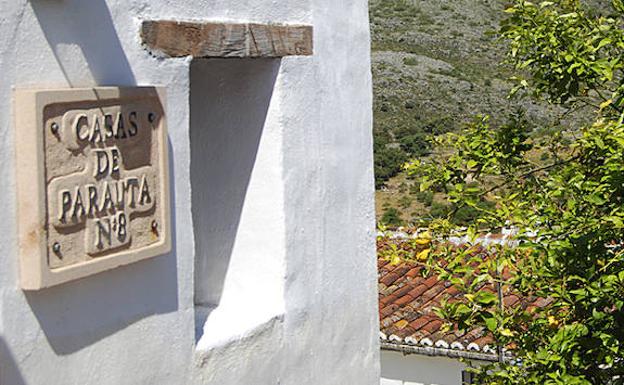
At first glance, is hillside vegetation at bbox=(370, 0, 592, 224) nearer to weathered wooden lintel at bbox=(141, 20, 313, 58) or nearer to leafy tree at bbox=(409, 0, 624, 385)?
leafy tree at bbox=(409, 0, 624, 385)

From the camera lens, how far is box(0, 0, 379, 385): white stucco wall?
9.17ft

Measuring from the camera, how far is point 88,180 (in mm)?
2855

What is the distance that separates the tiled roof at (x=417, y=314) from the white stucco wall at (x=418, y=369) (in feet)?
1.55

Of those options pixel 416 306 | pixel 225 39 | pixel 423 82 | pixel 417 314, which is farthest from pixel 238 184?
pixel 423 82

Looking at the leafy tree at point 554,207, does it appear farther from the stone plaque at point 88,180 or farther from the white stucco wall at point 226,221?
the stone plaque at point 88,180

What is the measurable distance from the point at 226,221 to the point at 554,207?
1.75 m

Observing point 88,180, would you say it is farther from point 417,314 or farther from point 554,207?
point 417,314

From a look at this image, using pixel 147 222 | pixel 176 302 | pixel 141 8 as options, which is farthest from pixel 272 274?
pixel 141 8

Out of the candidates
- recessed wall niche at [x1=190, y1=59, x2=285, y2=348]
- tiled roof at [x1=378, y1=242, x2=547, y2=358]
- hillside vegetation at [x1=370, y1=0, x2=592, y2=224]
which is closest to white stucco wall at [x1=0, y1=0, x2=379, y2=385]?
recessed wall niche at [x1=190, y1=59, x2=285, y2=348]

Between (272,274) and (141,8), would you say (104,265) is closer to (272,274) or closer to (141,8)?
(141,8)

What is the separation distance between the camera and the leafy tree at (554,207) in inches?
177

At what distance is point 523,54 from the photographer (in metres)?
5.34

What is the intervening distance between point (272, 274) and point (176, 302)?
0.71 meters

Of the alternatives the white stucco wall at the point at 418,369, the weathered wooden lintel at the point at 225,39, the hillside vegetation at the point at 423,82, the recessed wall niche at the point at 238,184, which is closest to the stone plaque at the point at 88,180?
the weathered wooden lintel at the point at 225,39
